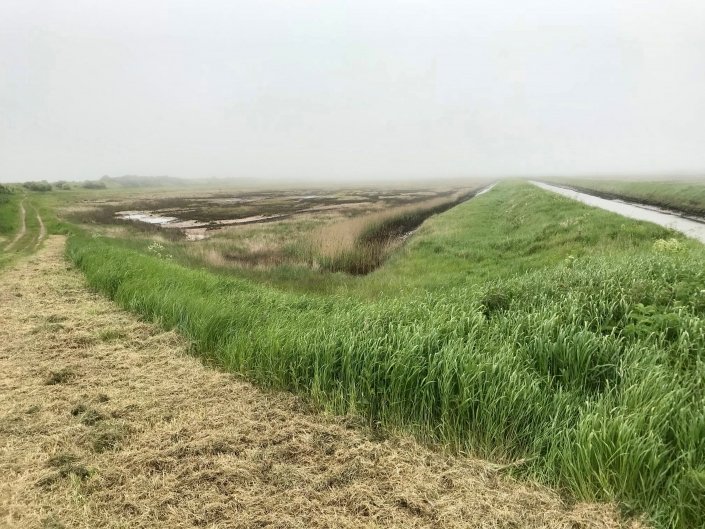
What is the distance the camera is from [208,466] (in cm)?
439

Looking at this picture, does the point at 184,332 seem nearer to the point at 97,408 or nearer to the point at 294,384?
the point at 97,408

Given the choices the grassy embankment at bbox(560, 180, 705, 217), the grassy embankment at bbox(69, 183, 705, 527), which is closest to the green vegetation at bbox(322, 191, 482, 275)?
the grassy embankment at bbox(69, 183, 705, 527)

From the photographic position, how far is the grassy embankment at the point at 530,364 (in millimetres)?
3742

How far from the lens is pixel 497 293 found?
8414 mm

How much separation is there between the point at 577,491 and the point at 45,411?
6773 mm

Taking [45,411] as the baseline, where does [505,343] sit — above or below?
above

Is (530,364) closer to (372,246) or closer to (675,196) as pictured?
(372,246)

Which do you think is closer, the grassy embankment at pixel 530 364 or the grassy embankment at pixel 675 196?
the grassy embankment at pixel 530 364

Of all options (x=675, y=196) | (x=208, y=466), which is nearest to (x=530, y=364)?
(x=208, y=466)

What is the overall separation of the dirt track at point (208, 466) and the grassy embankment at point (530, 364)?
16.3 inches

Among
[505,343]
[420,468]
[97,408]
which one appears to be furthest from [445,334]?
[97,408]

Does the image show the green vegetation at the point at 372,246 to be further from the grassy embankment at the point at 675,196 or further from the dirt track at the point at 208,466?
the grassy embankment at the point at 675,196

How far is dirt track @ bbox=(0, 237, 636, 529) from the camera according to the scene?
143 inches

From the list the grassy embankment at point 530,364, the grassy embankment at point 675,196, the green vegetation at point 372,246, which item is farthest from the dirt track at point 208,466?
the grassy embankment at point 675,196
